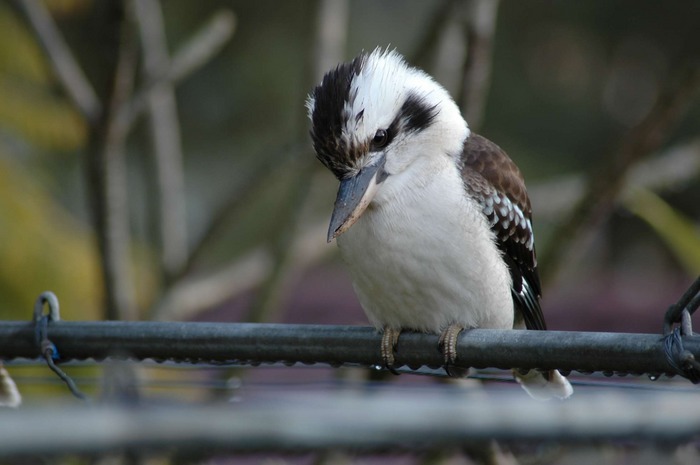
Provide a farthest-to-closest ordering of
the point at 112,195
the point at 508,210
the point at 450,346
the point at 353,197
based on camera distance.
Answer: the point at 112,195 < the point at 508,210 < the point at 353,197 < the point at 450,346

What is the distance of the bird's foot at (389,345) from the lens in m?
2.13

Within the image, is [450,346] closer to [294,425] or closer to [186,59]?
[294,425]

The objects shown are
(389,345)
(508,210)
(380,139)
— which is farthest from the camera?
(508,210)

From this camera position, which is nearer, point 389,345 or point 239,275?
point 389,345

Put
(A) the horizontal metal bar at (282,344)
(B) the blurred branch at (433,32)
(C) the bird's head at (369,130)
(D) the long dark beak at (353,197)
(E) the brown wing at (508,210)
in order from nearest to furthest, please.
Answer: (A) the horizontal metal bar at (282,344), (D) the long dark beak at (353,197), (C) the bird's head at (369,130), (E) the brown wing at (508,210), (B) the blurred branch at (433,32)

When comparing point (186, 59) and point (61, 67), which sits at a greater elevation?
point (61, 67)

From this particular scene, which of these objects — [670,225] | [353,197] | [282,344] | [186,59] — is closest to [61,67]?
[186,59]

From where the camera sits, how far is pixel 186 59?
11.5 feet

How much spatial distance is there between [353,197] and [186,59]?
1.31 m

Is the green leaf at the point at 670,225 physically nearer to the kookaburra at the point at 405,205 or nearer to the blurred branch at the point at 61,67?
the kookaburra at the point at 405,205

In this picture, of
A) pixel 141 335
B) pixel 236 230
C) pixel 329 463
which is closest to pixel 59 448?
pixel 141 335

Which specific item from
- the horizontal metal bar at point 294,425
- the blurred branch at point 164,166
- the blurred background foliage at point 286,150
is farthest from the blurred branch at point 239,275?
the horizontal metal bar at point 294,425

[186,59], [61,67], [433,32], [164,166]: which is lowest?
[433,32]

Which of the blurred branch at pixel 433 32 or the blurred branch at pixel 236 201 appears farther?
the blurred branch at pixel 236 201
